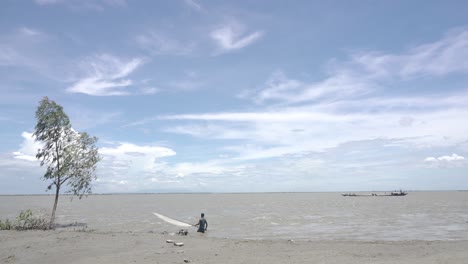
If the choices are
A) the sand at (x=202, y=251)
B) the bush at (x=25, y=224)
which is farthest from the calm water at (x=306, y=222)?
the sand at (x=202, y=251)

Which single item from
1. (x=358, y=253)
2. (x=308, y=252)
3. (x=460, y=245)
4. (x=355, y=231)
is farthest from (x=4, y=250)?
Answer: (x=355, y=231)

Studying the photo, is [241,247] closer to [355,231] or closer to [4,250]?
[4,250]

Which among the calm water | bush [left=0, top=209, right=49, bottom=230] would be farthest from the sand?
the calm water

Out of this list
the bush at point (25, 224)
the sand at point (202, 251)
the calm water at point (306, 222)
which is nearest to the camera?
the sand at point (202, 251)

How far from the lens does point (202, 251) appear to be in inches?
719

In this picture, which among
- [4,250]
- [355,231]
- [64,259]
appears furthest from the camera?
[355,231]

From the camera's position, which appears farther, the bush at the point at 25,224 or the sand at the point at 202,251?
the bush at the point at 25,224

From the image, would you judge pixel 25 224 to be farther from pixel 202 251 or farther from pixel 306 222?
pixel 306 222

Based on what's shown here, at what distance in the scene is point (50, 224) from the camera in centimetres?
2998

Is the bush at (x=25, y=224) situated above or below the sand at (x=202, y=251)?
above

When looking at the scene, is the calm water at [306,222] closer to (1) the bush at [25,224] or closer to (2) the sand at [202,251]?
(1) the bush at [25,224]

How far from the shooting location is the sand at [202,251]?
16375mm

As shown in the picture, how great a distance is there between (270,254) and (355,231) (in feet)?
63.7

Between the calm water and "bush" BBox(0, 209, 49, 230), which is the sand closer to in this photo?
"bush" BBox(0, 209, 49, 230)
